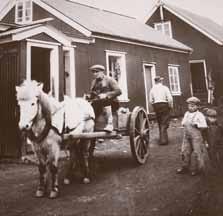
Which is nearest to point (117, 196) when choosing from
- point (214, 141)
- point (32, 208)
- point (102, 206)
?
point (102, 206)

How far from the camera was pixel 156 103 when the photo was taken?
8.40 meters

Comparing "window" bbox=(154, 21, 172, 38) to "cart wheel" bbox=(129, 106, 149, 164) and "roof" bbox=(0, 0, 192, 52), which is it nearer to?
"roof" bbox=(0, 0, 192, 52)

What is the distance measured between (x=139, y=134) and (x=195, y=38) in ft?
43.5

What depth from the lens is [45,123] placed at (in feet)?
13.9

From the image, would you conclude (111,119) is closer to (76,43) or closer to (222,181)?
(222,181)

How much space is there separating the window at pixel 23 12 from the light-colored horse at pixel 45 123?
32.0ft

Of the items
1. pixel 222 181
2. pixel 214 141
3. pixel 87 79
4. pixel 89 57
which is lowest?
pixel 222 181

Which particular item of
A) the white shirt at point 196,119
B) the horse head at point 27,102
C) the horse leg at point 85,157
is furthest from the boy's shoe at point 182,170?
the horse head at point 27,102

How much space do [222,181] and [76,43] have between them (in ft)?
27.4

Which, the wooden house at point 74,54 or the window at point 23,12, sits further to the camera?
the window at point 23,12

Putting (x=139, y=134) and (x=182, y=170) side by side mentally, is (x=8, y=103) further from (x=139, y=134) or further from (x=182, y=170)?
(x=182, y=170)

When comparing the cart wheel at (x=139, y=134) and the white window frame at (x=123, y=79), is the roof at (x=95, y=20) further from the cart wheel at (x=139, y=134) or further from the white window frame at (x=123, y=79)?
the cart wheel at (x=139, y=134)

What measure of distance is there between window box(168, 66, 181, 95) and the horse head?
1237 cm

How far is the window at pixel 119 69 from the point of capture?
12797mm
